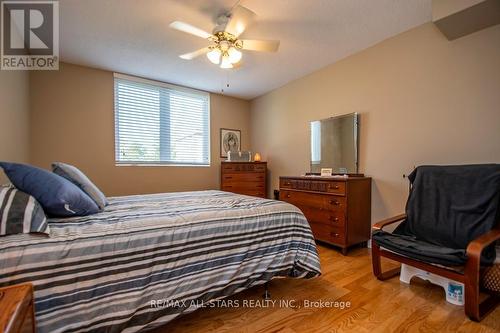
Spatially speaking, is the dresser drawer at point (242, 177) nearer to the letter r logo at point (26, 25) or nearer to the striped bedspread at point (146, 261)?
the striped bedspread at point (146, 261)

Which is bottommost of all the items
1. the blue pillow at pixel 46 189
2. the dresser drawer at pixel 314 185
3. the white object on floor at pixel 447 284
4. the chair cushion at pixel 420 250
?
the white object on floor at pixel 447 284

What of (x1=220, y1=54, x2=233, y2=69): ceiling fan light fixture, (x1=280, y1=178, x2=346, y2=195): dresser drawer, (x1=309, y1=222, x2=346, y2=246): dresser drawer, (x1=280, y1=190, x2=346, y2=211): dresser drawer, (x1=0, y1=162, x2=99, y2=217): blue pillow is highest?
(x1=220, y1=54, x2=233, y2=69): ceiling fan light fixture

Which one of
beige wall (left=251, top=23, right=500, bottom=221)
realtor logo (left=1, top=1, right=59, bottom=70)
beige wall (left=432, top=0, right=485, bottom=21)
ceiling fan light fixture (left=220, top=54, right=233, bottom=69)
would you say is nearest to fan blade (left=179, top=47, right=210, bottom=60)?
ceiling fan light fixture (left=220, top=54, right=233, bottom=69)

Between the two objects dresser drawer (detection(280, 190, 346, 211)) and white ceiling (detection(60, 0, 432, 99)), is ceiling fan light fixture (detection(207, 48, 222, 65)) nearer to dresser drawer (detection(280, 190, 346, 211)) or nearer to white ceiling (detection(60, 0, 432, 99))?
white ceiling (detection(60, 0, 432, 99))

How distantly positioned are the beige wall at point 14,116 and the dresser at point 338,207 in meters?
3.16

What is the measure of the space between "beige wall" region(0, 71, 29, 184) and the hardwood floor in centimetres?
231

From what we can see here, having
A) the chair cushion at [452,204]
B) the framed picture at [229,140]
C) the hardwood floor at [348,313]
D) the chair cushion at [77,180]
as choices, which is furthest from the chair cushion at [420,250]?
the framed picture at [229,140]

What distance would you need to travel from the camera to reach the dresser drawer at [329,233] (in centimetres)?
261

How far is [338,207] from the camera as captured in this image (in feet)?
8.63

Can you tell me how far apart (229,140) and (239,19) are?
2814 millimetres

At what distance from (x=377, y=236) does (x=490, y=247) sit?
0.71m

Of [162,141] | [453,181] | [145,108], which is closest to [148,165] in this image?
[162,141]

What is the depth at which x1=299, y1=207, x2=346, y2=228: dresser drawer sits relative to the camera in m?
2.61

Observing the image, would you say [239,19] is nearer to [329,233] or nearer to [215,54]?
[215,54]
